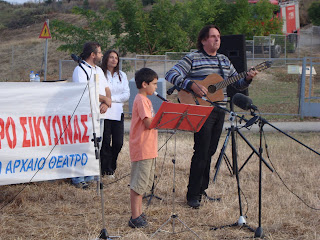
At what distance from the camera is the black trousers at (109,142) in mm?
7871

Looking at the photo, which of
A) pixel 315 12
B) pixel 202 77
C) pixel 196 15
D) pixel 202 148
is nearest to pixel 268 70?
pixel 196 15

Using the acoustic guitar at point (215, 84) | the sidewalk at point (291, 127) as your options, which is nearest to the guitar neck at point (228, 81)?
the acoustic guitar at point (215, 84)

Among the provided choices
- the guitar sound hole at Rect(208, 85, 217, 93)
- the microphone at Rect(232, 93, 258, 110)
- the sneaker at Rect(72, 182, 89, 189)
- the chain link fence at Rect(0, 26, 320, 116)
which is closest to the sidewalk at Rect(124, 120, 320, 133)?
the chain link fence at Rect(0, 26, 320, 116)

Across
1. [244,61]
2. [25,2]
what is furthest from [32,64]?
[25,2]

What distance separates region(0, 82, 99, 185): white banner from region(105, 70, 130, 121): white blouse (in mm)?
1194

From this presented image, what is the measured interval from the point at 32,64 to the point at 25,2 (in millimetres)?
36392

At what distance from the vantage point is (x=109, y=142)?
7.96 m

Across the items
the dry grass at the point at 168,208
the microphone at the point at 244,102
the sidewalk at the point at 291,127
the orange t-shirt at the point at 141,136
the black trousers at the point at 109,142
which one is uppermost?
the microphone at the point at 244,102

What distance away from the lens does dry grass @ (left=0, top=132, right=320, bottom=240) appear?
546cm

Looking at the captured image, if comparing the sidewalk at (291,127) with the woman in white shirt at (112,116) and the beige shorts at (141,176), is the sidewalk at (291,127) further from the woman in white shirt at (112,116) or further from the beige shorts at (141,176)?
the beige shorts at (141,176)

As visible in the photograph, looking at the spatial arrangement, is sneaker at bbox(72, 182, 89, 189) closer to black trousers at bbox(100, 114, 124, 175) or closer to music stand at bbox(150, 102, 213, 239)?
black trousers at bbox(100, 114, 124, 175)

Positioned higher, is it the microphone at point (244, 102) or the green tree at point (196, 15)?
the green tree at point (196, 15)

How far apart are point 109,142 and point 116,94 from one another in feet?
2.51

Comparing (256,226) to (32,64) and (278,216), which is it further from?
(32,64)
